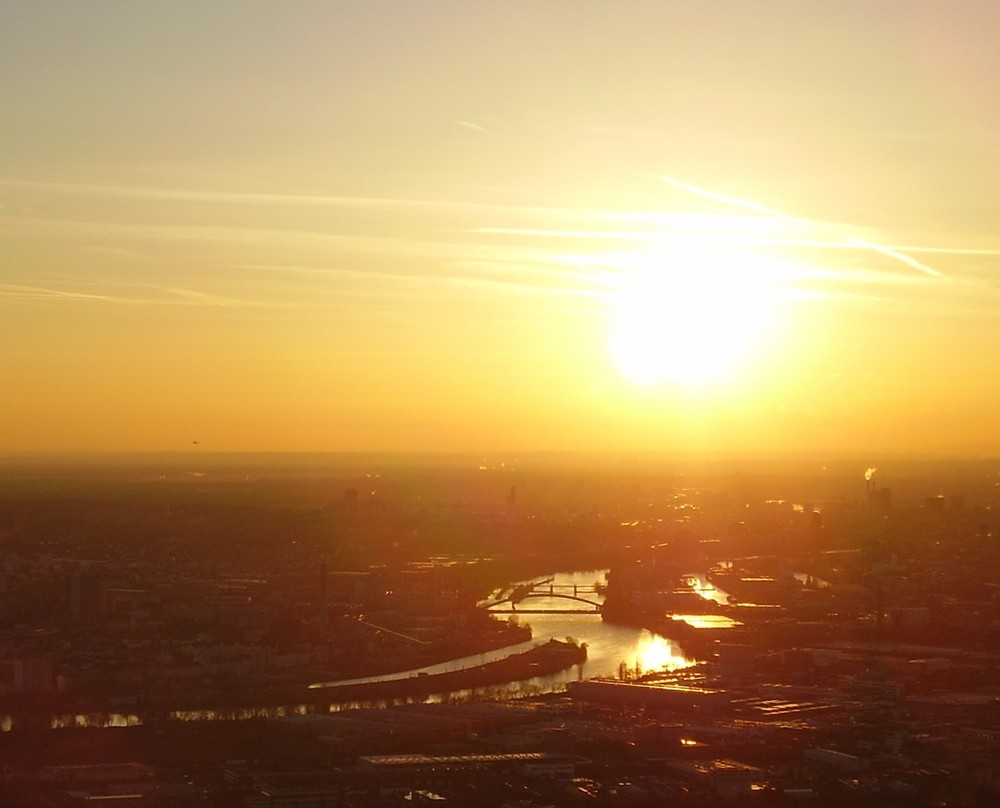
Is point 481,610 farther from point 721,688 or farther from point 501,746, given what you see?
point 501,746

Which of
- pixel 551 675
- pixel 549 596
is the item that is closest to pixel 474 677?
pixel 551 675

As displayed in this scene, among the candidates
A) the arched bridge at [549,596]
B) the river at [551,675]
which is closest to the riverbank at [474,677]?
the river at [551,675]

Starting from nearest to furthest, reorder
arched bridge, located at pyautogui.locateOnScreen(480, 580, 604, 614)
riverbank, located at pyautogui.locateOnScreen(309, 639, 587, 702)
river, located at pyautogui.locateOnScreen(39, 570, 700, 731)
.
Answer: river, located at pyautogui.locateOnScreen(39, 570, 700, 731), riverbank, located at pyautogui.locateOnScreen(309, 639, 587, 702), arched bridge, located at pyautogui.locateOnScreen(480, 580, 604, 614)

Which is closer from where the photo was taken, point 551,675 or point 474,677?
point 474,677

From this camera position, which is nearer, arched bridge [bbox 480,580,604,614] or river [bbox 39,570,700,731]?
river [bbox 39,570,700,731]

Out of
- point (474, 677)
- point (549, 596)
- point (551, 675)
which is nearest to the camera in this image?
point (474, 677)

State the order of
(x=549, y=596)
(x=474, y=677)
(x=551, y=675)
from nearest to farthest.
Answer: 1. (x=474, y=677)
2. (x=551, y=675)
3. (x=549, y=596)

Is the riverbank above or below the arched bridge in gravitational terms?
below

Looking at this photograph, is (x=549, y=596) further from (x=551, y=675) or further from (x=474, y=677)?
(x=474, y=677)

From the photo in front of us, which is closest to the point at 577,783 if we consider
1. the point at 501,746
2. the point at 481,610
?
the point at 501,746

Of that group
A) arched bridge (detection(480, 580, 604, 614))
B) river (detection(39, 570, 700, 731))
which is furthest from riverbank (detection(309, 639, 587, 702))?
arched bridge (detection(480, 580, 604, 614))

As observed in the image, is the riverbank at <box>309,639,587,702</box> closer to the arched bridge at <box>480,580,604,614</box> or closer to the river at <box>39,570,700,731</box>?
the river at <box>39,570,700,731</box>
